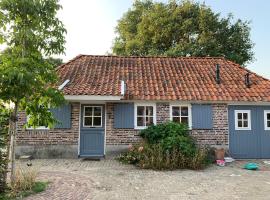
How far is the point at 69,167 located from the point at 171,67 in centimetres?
835

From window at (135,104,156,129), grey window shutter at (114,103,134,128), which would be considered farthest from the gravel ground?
window at (135,104,156,129)

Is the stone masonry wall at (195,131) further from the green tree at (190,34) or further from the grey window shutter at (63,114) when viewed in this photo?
the green tree at (190,34)

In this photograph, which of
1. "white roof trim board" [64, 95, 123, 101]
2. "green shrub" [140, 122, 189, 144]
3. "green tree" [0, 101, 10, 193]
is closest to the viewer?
"green tree" [0, 101, 10, 193]

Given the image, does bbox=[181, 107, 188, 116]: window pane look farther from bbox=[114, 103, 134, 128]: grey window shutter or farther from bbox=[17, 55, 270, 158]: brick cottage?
bbox=[114, 103, 134, 128]: grey window shutter

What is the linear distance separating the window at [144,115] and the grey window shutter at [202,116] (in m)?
1.87

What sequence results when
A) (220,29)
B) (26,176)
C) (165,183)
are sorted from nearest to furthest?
1. (26,176)
2. (165,183)
3. (220,29)

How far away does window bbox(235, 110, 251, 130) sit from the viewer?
14203mm

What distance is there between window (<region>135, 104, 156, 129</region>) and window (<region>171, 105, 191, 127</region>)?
95 cm

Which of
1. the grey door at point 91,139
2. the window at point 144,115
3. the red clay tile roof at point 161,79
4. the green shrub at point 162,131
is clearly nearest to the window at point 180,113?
the red clay tile roof at point 161,79

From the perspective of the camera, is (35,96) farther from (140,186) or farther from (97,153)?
(97,153)

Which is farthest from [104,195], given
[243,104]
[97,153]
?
[243,104]

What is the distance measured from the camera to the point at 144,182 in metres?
9.25

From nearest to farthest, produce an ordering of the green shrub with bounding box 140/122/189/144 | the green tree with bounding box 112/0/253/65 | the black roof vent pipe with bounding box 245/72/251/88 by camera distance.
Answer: the green shrub with bounding box 140/122/189/144
the black roof vent pipe with bounding box 245/72/251/88
the green tree with bounding box 112/0/253/65

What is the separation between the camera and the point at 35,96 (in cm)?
837
